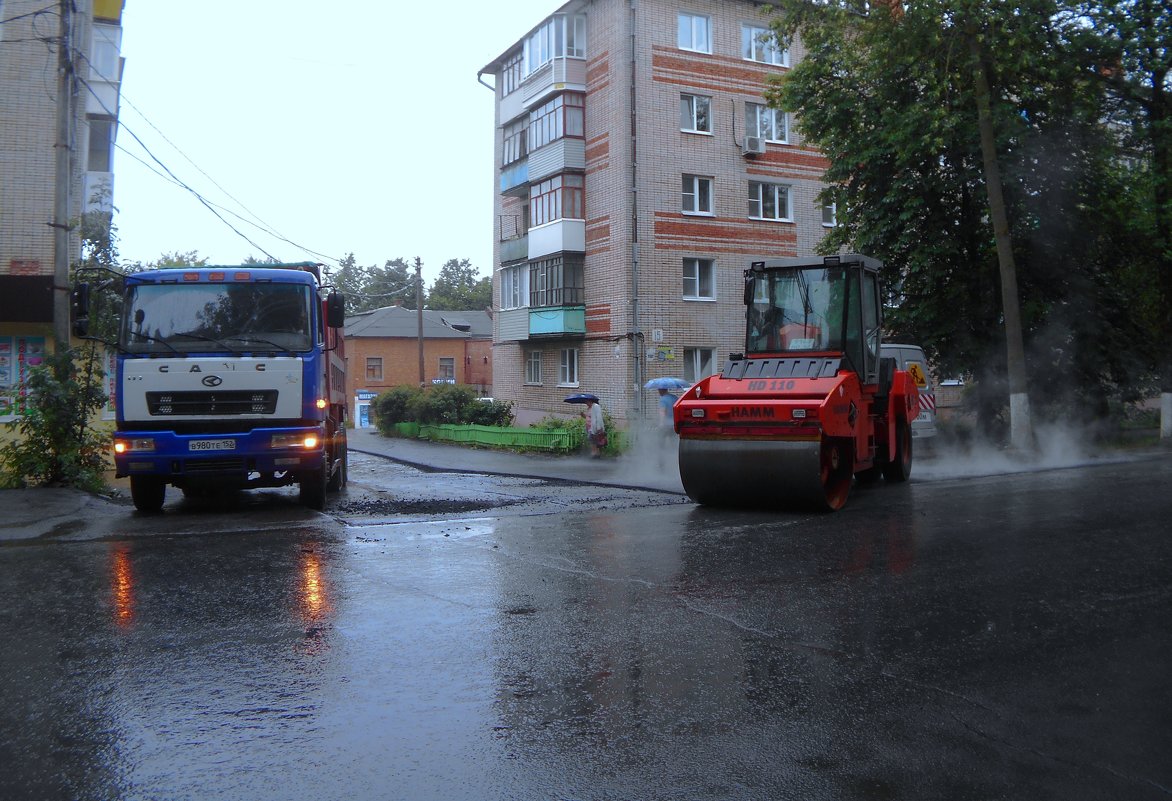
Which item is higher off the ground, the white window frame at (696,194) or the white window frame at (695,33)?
the white window frame at (695,33)

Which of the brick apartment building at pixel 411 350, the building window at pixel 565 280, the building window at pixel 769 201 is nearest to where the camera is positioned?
the building window at pixel 565 280

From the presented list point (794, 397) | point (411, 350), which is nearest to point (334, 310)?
point (794, 397)

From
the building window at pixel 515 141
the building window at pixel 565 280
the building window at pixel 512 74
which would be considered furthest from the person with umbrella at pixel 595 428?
the building window at pixel 512 74

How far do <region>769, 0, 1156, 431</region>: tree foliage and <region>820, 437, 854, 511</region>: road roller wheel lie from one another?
11.0m

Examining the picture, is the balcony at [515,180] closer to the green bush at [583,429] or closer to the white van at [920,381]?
the green bush at [583,429]

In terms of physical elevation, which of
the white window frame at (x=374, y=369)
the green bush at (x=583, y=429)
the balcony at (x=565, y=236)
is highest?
the balcony at (x=565, y=236)

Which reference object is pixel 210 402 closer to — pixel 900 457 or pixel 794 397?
pixel 794 397

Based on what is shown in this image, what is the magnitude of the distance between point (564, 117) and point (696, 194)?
195 inches

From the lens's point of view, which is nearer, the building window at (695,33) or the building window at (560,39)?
the building window at (695,33)

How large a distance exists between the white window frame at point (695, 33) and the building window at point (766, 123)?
234 cm

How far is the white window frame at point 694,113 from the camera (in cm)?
3148

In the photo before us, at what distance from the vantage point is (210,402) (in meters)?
11.3

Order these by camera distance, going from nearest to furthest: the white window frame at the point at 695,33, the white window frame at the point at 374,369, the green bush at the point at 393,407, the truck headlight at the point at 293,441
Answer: the truck headlight at the point at 293,441
the white window frame at the point at 695,33
the green bush at the point at 393,407
the white window frame at the point at 374,369

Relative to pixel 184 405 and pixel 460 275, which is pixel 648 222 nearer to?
pixel 184 405
